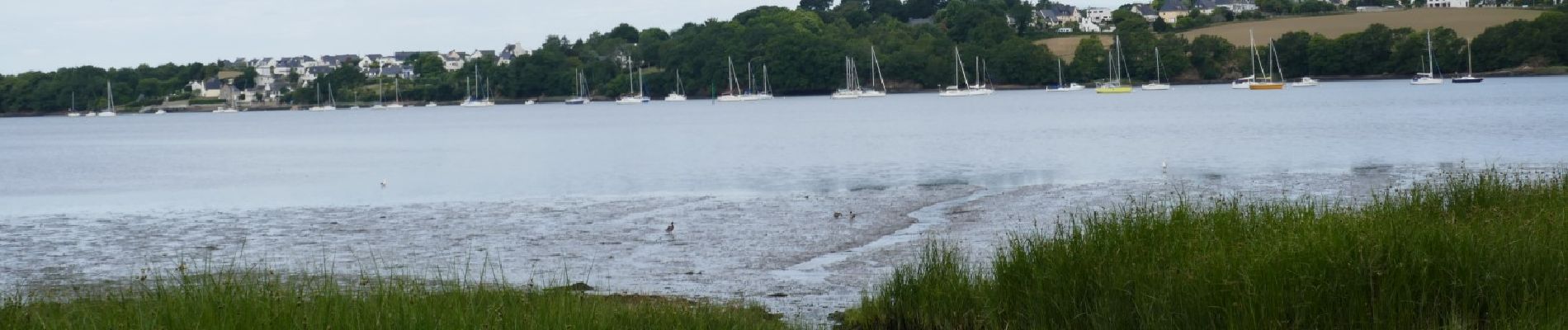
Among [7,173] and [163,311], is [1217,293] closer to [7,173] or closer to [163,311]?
[163,311]

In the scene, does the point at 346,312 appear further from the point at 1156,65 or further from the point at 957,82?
the point at 1156,65

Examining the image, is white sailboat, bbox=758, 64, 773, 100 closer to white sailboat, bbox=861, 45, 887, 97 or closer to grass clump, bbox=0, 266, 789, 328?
white sailboat, bbox=861, 45, 887, 97

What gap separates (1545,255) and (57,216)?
87.1ft

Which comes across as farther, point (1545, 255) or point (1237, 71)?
point (1237, 71)

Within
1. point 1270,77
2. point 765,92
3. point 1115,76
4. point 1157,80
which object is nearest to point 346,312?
point 1270,77

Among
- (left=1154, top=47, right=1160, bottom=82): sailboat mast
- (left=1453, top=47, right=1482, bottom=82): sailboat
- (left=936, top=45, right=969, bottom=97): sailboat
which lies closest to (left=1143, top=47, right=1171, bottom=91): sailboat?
(left=1154, top=47, right=1160, bottom=82): sailboat mast

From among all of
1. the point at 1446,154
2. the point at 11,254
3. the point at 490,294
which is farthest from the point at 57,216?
the point at 1446,154

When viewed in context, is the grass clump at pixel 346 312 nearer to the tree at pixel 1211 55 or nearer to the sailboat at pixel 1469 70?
the sailboat at pixel 1469 70

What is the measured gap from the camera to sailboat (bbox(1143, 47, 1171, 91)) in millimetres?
164625

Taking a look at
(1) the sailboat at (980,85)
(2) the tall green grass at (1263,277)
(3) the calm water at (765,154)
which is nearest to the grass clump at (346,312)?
(2) the tall green grass at (1263,277)

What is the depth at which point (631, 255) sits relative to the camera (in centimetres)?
1873

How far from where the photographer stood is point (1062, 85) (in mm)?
182500

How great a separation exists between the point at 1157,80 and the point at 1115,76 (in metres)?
5.95

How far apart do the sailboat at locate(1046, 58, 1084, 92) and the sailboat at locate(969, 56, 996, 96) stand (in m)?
7.63
